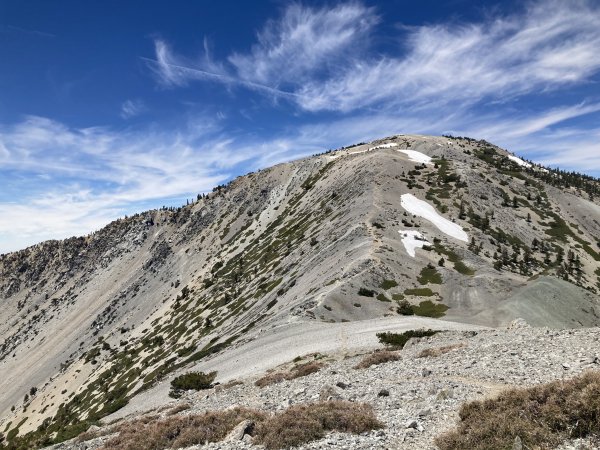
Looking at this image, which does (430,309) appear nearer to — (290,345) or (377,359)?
(290,345)

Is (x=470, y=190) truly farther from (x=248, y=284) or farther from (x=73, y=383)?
(x=73, y=383)

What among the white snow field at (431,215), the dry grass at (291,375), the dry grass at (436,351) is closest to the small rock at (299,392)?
the dry grass at (291,375)

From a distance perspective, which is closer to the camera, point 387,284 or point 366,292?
point 366,292

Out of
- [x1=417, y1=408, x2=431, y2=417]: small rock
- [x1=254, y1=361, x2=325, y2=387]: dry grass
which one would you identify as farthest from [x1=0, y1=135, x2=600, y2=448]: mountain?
[x1=417, y1=408, x2=431, y2=417]: small rock

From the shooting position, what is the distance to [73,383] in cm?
10644

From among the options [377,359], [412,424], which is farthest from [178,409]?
[412,424]

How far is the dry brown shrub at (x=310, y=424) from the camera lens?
14.1 meters

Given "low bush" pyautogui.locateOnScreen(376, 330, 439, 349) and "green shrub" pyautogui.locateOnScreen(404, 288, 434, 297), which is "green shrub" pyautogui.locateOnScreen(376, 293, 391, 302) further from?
"low bush" pyautogui.locateOnScreen(376, 330, 439, 349)

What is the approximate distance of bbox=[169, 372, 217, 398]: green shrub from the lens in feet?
112

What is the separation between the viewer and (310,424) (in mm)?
14633

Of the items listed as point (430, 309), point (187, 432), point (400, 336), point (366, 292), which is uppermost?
point (366, 292)

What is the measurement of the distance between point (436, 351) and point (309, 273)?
1592 inches

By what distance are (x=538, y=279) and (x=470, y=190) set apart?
2102 inches

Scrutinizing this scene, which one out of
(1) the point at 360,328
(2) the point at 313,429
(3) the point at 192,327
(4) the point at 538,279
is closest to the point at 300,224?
(3) the point at 192,327
